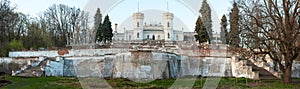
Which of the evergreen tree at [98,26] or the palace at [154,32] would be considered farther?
the palace at [154,32]

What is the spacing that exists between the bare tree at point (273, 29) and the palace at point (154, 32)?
56.4 meters

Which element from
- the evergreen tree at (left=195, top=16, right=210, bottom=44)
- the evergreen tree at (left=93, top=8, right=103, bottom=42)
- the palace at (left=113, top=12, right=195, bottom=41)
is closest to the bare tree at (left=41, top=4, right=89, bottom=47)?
the evergreen tree at (left=93, top=8, right=103, bottom=42)

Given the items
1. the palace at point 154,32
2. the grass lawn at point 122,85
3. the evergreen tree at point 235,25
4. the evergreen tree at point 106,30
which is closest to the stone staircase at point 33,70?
the grass lawn at point 122,85

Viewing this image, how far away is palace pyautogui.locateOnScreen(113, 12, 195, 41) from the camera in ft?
260

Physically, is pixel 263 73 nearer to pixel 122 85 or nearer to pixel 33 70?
pixel 122 85

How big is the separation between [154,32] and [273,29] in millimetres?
61045

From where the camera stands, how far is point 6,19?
45.4 meters

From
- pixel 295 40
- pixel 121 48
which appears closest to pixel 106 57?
pixel 121 48

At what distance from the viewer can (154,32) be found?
3206 inches

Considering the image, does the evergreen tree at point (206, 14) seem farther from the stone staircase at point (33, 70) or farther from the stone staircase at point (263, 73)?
the stone staircase at point (33, 70)

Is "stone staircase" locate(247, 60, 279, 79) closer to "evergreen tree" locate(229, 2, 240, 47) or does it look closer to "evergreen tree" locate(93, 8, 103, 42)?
"evergreen tree" locate(229, 2, 240, 47)

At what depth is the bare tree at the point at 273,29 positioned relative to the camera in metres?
20.4

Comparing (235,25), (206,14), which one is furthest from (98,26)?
(235,25)

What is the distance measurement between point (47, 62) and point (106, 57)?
5569 mm
